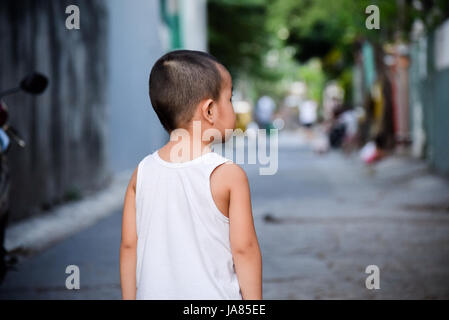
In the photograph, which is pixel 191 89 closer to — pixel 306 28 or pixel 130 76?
pixel 130 76

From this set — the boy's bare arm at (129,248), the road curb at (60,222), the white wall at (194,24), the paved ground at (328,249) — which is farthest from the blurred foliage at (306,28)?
the boy's bare arm at (129,248)

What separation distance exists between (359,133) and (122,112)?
1073 centimetres

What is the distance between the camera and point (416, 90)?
19141 mm

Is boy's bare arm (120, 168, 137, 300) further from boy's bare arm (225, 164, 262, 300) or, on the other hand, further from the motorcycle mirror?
the motorcycle mirror

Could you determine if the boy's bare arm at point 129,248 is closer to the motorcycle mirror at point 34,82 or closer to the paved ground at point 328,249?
the motorcycle mirror at point 34,82

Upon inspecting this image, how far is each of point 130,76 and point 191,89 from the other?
15259 mm

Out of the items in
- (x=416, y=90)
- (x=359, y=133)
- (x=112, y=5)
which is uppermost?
(x=112, y=5)

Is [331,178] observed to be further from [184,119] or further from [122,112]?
[184,119]

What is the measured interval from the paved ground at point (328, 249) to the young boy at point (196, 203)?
2869 mm

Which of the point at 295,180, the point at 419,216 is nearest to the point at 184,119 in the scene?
the point at 419,216

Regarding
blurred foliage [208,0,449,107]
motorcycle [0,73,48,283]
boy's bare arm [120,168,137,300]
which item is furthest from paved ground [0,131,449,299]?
blurred foliage [208,0,449,107]

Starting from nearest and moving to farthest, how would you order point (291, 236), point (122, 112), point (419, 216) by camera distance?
point (291, 236) < point (419, 216) < point (122, 112)

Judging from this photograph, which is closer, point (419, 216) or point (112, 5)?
point (419, 216)
